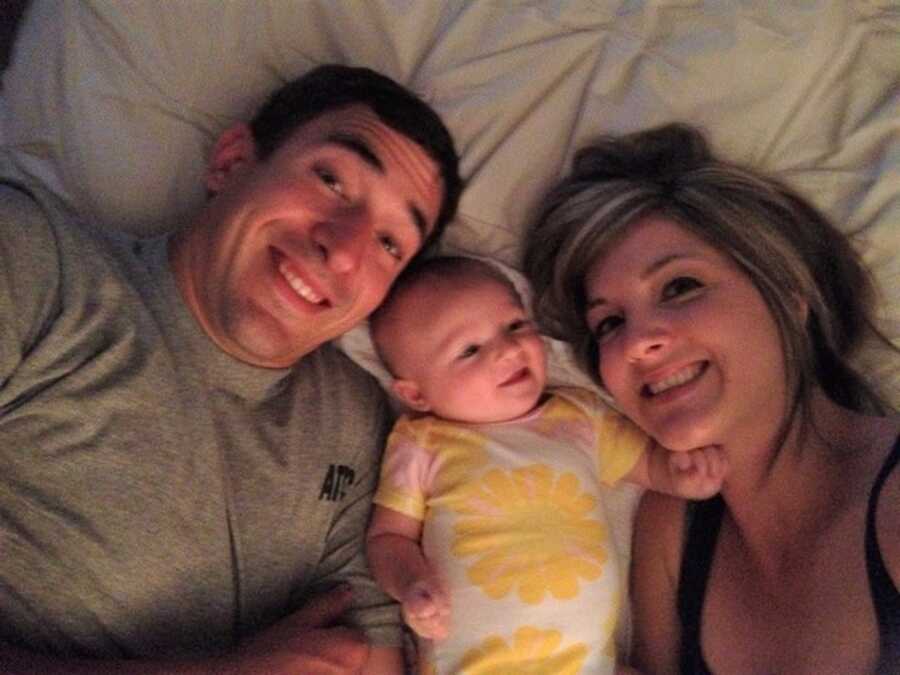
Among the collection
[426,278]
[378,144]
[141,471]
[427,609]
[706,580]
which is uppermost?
[378,144]

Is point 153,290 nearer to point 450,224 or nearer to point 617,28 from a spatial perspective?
point 450,224

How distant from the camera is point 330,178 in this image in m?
1.46

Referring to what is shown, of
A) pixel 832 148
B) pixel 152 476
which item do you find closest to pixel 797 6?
pixel 832 148

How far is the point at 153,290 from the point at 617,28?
2.84ft

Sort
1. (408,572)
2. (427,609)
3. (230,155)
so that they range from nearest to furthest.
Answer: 1. (427,609)
2. (408,572)
3. (230,155)

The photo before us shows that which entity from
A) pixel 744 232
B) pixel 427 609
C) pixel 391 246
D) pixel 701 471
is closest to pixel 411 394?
pixel 391 246

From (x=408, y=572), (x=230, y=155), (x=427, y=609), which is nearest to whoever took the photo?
(x=427, y=609)

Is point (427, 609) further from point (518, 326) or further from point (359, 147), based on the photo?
point (359, 147)

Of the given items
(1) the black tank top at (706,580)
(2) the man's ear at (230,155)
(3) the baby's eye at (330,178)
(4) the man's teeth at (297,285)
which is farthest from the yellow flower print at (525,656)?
(2) the man's ear at (230,155)

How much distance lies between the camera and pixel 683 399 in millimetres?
1363

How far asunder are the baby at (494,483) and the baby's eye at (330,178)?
0.69ft

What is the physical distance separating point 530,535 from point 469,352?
306 millimetres

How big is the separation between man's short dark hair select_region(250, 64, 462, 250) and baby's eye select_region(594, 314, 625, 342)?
13.7 inches

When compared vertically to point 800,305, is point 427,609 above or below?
below
